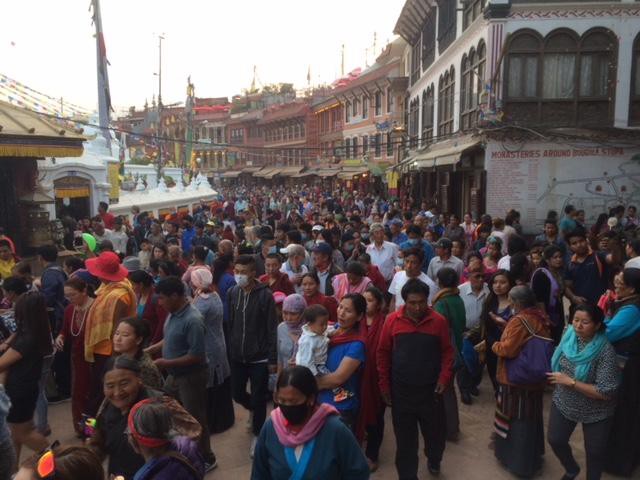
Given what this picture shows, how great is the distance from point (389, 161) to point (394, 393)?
2799 centimetres

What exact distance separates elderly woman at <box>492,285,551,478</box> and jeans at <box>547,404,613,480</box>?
0.22 metres

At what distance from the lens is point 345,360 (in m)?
3.55

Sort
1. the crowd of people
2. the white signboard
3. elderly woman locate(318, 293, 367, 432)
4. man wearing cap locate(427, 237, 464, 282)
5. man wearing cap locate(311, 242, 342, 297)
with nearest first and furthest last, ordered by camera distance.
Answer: the crowd of people
elderly woman locate(318, 293, 367, 432)
man wearing cap locate(311, 242, 342, 297)
man wearing cap locate(427, 237, 464, 282)
the white signboard

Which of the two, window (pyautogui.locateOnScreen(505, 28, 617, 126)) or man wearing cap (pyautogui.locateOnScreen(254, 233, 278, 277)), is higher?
window (pyautogui.locateOnScreen(505, 28, 617, 126))

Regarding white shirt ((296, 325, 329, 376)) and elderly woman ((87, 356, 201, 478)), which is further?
white shirt ((296, 325, 329, 376))

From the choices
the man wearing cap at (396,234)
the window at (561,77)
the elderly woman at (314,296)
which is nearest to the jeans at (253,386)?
the elderly woman at (314,296)

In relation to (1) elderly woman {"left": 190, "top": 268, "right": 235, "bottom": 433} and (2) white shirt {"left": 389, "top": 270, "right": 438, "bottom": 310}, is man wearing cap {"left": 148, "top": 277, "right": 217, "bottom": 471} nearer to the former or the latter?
(1) elderly woman {"left": 190, "top": 268, "right": 235, "bottom": 433}

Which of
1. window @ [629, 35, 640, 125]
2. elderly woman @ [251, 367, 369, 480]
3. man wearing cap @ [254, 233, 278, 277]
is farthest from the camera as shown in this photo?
window @ [629, 35, 640, 125]

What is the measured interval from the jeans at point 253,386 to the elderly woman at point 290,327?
494 mm

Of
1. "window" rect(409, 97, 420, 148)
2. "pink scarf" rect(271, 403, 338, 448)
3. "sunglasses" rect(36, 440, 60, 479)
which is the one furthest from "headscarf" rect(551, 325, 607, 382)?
"window" rect(409, 97, 420, 148)

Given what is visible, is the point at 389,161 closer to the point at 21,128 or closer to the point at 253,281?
the point at 21,128

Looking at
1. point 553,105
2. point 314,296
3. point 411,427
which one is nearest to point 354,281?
point 314,296

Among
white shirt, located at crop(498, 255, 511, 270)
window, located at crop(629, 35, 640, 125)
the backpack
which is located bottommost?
the backpack

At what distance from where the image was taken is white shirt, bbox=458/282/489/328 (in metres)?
5.36
